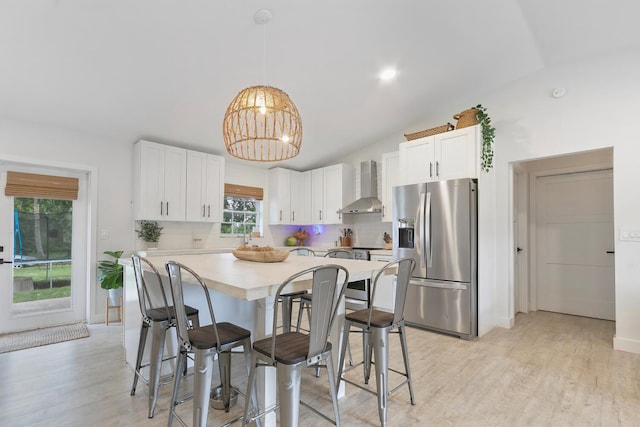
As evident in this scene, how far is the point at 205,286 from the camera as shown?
1562 mm

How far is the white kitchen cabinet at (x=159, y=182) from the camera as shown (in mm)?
4289

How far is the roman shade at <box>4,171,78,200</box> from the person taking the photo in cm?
371

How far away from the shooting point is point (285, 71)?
3.44 meters

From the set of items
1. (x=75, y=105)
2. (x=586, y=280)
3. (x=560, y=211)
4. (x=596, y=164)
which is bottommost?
(x=586, y=280)

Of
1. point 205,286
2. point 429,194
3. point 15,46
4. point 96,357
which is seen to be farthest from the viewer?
point 429,194

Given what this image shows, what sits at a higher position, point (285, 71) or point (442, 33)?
point (442, 33)

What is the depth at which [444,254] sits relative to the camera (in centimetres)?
378

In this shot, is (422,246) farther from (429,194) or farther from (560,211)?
(560,211)

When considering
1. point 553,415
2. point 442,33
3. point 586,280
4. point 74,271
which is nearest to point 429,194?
point 442,33

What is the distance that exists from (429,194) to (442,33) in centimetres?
162

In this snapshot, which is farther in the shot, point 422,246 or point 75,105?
point 422,246

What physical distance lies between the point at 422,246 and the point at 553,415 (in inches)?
79.7

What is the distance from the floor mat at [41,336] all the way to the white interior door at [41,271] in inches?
6.0

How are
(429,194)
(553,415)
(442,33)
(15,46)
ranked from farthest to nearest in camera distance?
(429,194)
(442,33)
(15,46)
(553,415)
